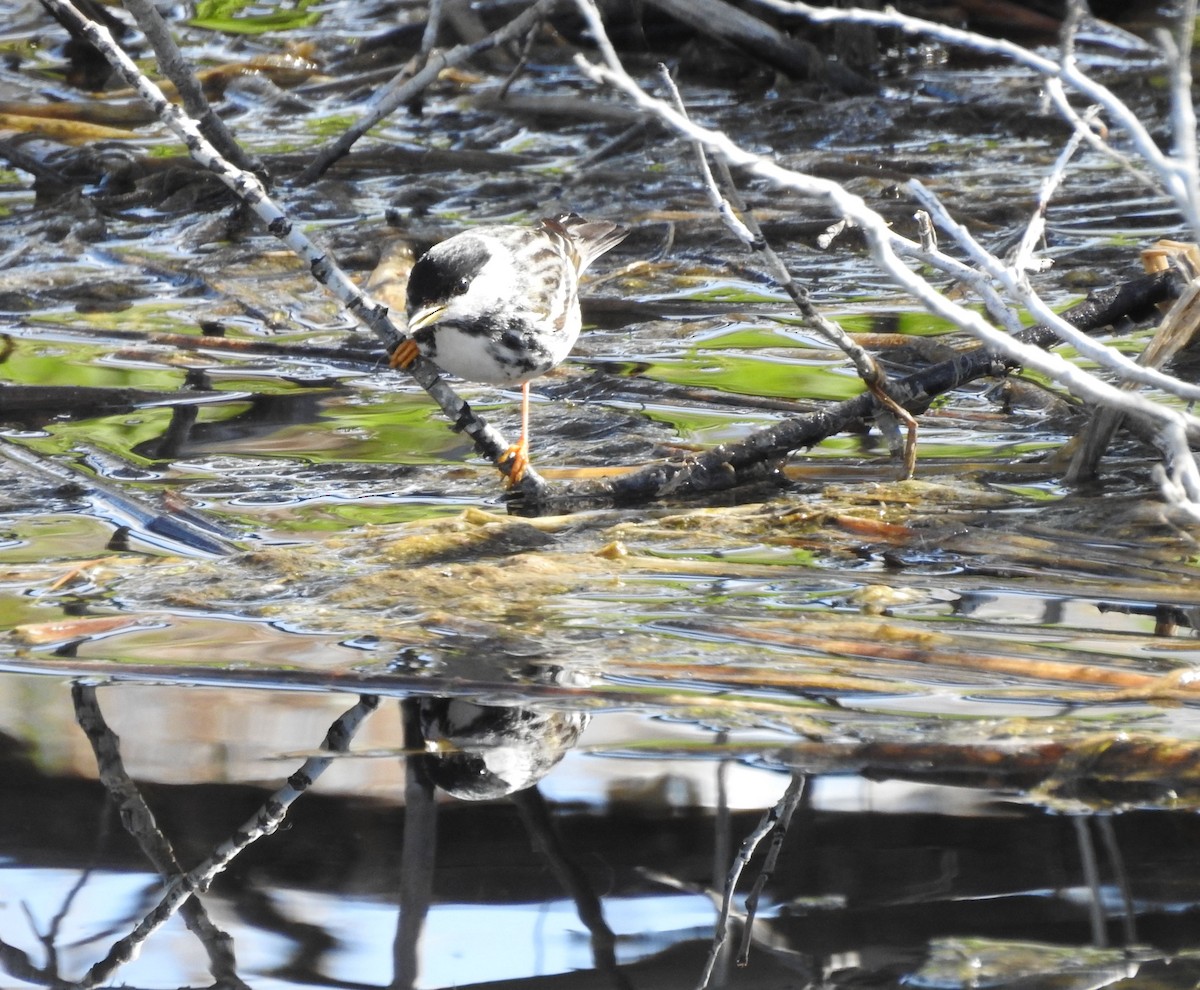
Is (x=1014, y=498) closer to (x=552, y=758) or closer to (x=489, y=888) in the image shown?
(x=552, y=758)

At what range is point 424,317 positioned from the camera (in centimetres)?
470

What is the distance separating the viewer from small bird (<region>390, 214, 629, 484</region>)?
15.6ft

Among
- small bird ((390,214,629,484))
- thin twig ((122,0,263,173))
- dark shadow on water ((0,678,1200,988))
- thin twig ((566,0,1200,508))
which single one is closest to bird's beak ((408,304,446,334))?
small bird ((390,214,629,484))

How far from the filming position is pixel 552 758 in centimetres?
302

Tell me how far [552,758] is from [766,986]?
79 cm

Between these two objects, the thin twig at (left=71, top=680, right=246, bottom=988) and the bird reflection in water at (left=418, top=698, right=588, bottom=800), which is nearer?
the thin twig at (left=71, top=680, right=246, bottom=988)

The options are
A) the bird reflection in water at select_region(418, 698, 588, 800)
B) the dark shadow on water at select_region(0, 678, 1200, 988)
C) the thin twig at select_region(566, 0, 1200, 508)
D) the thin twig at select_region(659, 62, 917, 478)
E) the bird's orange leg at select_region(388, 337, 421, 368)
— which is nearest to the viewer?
the dark shadow on water at select_region(0, 678, 1200, 988)

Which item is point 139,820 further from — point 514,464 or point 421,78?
point 421,78

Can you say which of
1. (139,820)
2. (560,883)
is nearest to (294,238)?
(139,820)

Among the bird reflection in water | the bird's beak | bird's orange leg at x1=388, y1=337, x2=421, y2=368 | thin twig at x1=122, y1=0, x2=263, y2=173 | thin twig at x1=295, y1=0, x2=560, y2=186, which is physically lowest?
the bird reflection in water

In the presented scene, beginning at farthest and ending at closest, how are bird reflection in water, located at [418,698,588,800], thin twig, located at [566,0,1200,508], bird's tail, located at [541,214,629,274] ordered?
bird's tail, located at [541,214,629,274] → bird reflection in water, located at [418,698,588,800] → thin twig, located at [566,0,1200,508]

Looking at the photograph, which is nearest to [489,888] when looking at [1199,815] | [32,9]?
[1199,815]

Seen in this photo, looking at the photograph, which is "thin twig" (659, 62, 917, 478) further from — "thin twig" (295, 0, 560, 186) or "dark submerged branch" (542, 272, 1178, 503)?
"thin twig" (295, 0, 560, 186)

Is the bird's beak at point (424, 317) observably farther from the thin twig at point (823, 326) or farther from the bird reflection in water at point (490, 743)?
the bird reflection in water at point (490, 743)
